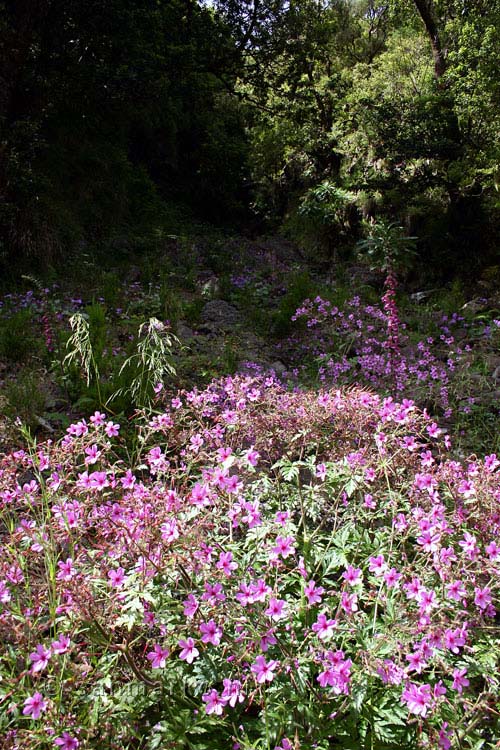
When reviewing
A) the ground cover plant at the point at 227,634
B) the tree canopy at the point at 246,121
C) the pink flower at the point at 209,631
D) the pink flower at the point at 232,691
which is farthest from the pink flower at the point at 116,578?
the tree canopy at the point at 246,121

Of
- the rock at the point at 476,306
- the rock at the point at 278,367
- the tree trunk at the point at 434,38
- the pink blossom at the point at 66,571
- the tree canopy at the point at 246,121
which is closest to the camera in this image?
the pink blossom at the point at 66,571

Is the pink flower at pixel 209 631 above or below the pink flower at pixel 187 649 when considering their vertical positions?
above

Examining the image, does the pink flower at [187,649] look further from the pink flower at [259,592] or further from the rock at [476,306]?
the rock at [476,306]

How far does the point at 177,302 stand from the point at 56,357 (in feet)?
6.51

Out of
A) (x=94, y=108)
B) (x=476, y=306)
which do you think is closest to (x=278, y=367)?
(x=476, y=306)

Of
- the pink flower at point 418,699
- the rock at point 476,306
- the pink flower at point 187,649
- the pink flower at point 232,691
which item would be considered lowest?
the pink flower at point 232,691

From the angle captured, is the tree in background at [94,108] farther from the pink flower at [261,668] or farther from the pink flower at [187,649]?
the pink flower at [261,668]

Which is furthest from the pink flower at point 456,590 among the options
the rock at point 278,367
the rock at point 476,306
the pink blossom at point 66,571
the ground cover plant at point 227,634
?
the rock at point 476,306

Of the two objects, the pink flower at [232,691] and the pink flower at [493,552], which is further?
the pink flower at [493,552]

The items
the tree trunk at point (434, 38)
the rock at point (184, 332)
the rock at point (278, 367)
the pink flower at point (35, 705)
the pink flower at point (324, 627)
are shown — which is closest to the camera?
the pink flower at point (35, 705)

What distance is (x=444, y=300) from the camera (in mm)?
6426

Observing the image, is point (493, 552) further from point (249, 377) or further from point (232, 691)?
point (249, 377)

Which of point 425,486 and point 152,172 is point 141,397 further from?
point 152,172

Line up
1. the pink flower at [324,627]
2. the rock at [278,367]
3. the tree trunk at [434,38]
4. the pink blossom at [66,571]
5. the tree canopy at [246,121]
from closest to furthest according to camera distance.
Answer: the pink flower at [324,627] < the pink blossom at [66,571] < the rock at [278,367] < the tree canopy at [246,121] < the tree trunk at [434,38]
